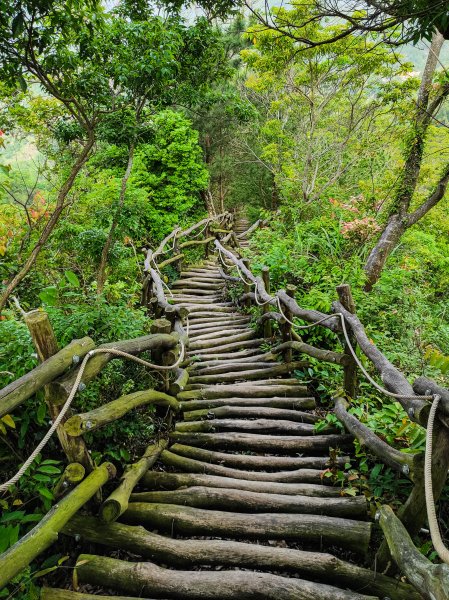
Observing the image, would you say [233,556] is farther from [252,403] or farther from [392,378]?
[252,403]

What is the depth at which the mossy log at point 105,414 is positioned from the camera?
2.23 m

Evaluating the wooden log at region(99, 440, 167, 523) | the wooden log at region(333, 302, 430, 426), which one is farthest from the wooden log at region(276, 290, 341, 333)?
the wooden log at region(99, 440, 167, 523)

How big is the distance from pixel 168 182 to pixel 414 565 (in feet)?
42.1

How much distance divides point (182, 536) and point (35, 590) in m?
0.97

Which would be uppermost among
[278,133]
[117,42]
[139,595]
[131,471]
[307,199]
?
[278,133]

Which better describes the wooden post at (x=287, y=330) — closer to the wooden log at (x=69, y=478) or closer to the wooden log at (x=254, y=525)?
the wooden log at (x=254, y=525)

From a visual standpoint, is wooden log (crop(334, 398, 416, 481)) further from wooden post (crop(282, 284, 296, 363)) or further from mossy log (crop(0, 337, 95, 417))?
mossy log (crop(0, 337, 95, 417))

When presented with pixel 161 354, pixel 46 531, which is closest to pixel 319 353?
pixel 161 354

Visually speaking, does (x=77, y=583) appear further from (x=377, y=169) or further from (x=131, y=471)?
(x=377, y=169)

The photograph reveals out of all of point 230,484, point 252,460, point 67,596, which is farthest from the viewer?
point 252,460

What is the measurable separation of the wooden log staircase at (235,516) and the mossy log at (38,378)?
43 centimetres

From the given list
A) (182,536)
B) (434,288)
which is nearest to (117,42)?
(182,536)

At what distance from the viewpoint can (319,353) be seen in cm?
427

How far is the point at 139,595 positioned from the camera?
215 centimetres
